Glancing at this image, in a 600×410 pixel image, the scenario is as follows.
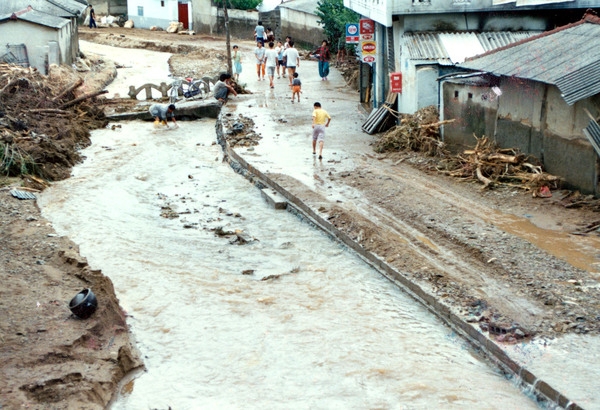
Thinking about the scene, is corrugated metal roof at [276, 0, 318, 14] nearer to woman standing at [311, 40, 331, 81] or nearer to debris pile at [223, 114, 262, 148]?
woman standing at [311, 40, 331, 81]

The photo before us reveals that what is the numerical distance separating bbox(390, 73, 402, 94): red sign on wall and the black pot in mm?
12616

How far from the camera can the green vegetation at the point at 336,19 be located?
32562mm

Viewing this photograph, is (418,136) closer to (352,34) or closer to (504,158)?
(504,158)

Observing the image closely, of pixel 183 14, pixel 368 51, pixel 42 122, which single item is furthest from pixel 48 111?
pixel 183 14

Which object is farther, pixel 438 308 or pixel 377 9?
pixel 377 9

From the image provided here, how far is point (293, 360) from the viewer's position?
31.5 ft

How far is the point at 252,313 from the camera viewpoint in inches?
434

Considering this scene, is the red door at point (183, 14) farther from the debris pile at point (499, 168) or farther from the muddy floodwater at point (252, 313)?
the debris pile at point (499, 168)

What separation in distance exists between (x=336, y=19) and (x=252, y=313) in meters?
24.0

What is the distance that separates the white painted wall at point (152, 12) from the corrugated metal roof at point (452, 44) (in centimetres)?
2964

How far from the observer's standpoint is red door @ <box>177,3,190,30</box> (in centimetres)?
4749

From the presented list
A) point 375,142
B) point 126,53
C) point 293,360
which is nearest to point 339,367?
point 293,360

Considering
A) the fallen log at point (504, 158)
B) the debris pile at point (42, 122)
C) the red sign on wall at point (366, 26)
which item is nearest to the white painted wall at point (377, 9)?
the red sign on wall at point (366, 26)

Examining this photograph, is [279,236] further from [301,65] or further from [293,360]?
[301,65]
